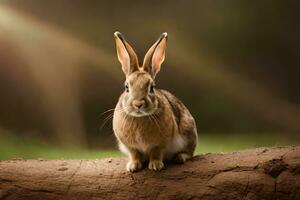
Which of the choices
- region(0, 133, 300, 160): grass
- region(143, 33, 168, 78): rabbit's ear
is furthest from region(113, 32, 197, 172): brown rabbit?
region(0, 133, 300, 160): grass

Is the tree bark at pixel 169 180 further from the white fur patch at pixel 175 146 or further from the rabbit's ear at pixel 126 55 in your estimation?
the rabbit's ear at pixel 126 55

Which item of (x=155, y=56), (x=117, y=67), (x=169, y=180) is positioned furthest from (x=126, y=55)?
(x=169, y=180)

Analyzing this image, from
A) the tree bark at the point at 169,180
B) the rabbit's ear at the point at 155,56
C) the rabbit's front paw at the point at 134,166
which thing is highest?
the rabbit's ear at the point at 155,56

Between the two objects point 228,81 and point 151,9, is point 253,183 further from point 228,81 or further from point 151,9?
point 151,9

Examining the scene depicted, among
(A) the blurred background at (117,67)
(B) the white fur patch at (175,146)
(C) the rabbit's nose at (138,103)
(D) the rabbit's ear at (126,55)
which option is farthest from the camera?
(A) the blurred background at (117,67)

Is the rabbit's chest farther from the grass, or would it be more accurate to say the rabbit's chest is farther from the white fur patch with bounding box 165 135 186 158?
the grass

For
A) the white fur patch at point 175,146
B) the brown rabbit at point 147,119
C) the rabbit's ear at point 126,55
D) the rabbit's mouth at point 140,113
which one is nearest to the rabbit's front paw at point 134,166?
the brown rabbit at point 147,119

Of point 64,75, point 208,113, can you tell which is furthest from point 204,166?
point 64,75
